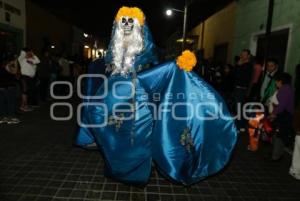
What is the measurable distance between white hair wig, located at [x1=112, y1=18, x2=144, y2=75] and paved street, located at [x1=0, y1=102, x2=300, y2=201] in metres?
1.52

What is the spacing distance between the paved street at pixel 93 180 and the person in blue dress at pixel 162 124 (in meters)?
0.21

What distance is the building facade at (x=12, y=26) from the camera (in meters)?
10.0

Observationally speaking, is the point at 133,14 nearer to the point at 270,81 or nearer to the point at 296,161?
the point at 296,161

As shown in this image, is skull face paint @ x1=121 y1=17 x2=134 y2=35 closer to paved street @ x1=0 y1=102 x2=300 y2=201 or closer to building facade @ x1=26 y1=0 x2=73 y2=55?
paved street @ x1=0 y1=102 x2=300 y2=201

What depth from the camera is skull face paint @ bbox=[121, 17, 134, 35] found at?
3.76 m

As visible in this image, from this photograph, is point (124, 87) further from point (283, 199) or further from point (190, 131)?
point (283, 199)

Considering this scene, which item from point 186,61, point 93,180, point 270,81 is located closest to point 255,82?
point 270,81

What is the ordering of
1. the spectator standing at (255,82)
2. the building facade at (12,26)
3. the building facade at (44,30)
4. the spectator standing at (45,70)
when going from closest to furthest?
1. the spectator standing at (255,82)
2. the spectator standing at (45,70)
3. the building facade at (12,26)
4. the building facade at (44,30)

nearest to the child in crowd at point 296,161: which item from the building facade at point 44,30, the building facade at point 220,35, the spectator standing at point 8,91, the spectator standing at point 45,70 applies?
the spectator standing at point 8,91

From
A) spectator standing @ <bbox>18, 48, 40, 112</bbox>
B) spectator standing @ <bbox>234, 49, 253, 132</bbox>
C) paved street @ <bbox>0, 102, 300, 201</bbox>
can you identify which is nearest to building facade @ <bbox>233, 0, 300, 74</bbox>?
spectator standing @ <bbox>234, 49, 253, 132</bbox>

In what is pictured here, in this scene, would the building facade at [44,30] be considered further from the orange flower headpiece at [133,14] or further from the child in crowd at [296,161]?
the child in crowd at [296,161]

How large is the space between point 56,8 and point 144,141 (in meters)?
16.7

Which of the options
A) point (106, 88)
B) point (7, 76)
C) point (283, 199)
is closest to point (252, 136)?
point (283, 199)

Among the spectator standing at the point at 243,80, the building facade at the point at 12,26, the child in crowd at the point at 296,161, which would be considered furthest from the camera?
the building facade at the point at 12,26
